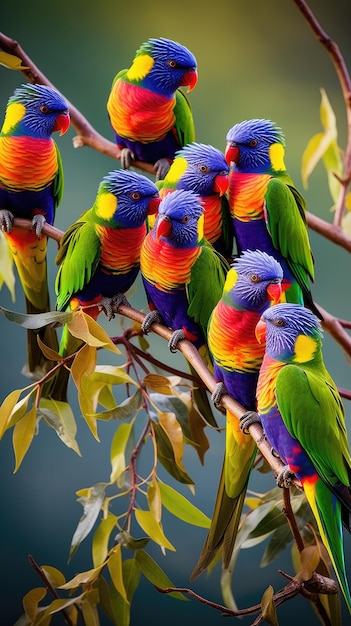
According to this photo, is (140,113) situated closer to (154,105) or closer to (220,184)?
(154,105)

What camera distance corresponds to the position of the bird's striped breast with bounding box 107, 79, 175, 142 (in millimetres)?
1294

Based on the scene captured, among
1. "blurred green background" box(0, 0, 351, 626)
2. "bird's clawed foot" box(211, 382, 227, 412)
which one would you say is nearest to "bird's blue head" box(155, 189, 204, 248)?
"bird's clawed foot" box(211, 382, 227, 412)

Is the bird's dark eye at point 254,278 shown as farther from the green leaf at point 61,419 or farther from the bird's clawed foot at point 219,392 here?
the green leaf at point 61,419

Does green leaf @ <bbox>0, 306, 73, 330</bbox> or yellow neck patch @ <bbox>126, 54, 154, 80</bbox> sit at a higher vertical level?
yellow neck patch @ <bbox>126, 54, 154, 80</bbox>

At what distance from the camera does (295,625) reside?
2.26 metres

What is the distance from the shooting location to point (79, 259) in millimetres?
1160

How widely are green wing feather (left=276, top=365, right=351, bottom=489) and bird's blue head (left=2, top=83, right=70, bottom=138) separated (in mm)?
652

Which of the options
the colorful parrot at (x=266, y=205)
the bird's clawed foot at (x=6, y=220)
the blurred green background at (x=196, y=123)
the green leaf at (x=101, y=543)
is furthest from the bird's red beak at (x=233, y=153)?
the blurred green background at (x=196, y=123)

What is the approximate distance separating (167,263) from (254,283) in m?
0.18

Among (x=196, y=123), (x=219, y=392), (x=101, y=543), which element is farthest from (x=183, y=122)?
(x=196, y=123)

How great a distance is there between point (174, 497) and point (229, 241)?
0.48 metres

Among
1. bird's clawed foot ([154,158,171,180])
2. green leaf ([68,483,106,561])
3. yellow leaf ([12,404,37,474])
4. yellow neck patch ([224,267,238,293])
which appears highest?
bird's clawed foot ([154,158,171,180])

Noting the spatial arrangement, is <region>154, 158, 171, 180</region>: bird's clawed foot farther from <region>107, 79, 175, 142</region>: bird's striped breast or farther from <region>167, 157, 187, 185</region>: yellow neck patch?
<region>167, 157, 187, 185</region>: yellow neck patch

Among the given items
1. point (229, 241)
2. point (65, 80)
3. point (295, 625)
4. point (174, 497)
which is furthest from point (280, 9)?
point (295, 625)
